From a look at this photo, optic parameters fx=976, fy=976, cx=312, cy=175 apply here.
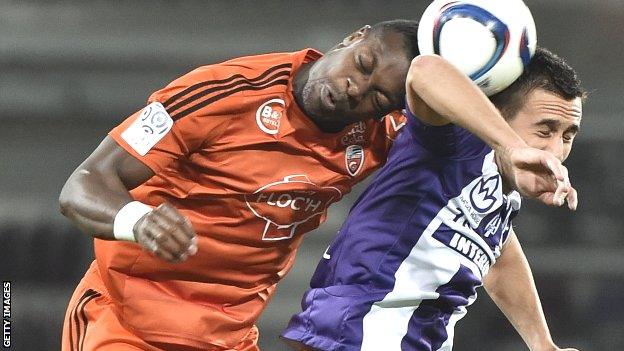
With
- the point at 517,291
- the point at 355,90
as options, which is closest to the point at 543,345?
the point at 517,291

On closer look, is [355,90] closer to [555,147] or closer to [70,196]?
[555,147]

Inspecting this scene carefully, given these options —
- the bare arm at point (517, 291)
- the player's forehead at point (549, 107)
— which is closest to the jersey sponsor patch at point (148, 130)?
the player's forehead at point (549, 107)

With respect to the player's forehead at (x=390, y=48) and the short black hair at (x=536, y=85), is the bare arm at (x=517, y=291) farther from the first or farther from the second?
the player's forehead at (x=390, y=48)

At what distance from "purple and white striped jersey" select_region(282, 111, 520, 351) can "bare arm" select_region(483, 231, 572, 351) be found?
0.38 metres

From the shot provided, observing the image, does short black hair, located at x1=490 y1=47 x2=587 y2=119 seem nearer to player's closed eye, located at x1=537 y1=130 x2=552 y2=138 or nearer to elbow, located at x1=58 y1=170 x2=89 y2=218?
player's closed eye, located at x1=537 y1=130 x2=552 y2=138

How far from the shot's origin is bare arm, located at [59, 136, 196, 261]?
5.49ft

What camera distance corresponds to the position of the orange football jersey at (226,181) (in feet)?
6.71

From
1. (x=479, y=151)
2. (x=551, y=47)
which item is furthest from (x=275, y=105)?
(x=551, y=47)

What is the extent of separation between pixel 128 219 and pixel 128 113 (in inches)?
85.5

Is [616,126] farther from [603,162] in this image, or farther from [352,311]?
[352,311]

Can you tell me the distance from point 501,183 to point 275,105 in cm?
52

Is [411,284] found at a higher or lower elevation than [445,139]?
lower

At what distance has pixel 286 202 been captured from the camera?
7.16ft

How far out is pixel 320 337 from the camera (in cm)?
208
